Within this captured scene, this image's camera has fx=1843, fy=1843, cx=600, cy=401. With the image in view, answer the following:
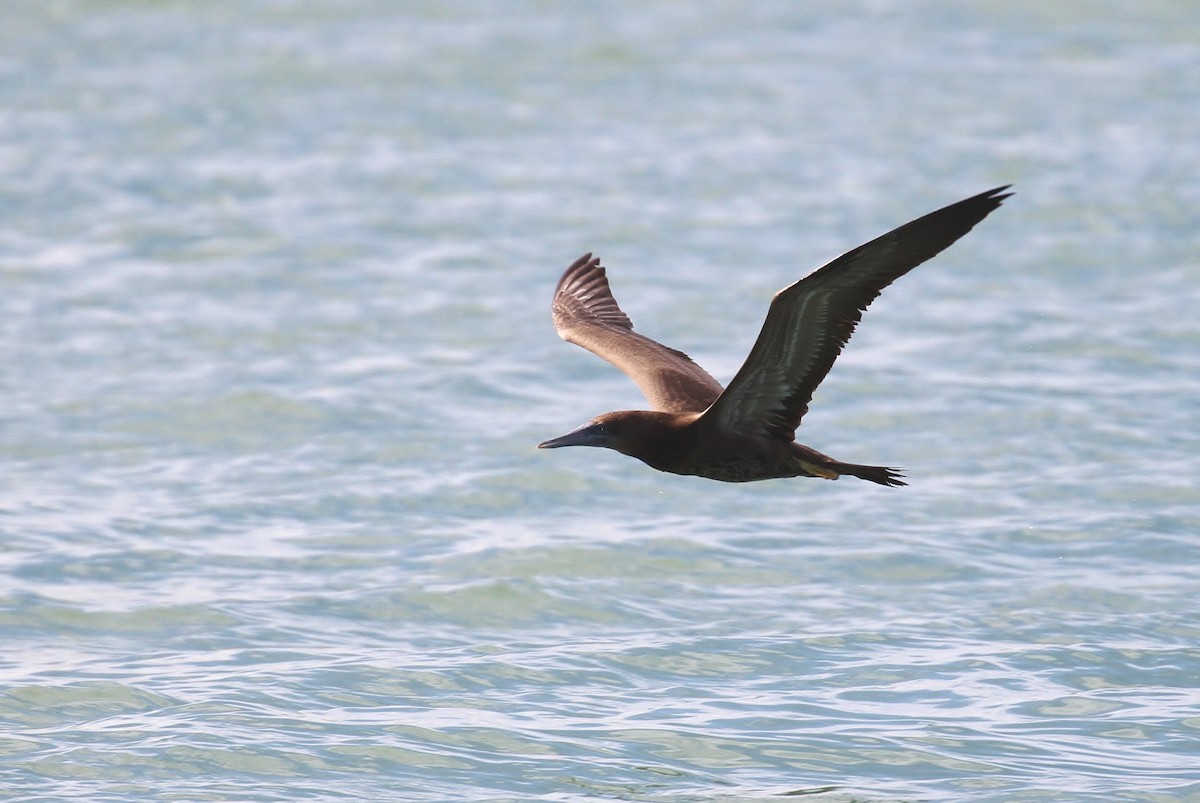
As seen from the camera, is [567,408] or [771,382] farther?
[567,408]

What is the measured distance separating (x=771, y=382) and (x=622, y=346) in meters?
1.46

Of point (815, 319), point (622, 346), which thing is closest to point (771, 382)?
point (815, 319)

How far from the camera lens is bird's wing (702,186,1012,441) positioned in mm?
5738

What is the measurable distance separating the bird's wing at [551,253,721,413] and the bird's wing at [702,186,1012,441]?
577 millimetres

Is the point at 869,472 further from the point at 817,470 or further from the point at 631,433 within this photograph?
the point at 631,433

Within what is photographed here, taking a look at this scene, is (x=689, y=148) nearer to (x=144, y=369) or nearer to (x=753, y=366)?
(x=144, y=369)

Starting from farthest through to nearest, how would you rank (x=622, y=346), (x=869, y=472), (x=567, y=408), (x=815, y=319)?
1. (x=567, y=408)
2. (x=622, y=346)
3. (x=869, y=472)
4. (x=815, y=319)

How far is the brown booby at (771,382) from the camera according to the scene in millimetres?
5832

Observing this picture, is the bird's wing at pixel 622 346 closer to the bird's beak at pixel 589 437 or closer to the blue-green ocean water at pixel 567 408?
the bird's beak at pixel 589 437

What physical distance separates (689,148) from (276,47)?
5.31 m

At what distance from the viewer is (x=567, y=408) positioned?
11.3 meters

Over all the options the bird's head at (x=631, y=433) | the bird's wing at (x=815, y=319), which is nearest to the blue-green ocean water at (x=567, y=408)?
the bird's head at (x=631, y=433)

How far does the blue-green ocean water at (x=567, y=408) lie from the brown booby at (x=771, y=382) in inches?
43.7

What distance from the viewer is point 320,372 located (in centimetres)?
1197
